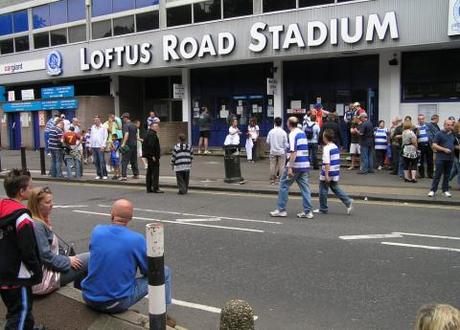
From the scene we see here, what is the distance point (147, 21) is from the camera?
2617cm

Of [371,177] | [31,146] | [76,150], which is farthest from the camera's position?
[31,146]

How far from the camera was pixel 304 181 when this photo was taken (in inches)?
413

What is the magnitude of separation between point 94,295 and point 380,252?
14.3ft

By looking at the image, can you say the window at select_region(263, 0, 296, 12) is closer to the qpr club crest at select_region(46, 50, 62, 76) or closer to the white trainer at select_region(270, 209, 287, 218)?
the white trainer at select_region(270, 209, 287, 218)

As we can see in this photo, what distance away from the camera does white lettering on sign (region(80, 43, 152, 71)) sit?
2550 centimetres

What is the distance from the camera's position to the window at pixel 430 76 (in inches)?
751

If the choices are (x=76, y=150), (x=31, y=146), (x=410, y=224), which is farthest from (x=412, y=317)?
(x=31, y=146)

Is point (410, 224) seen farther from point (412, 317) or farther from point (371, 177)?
point (371, 177)

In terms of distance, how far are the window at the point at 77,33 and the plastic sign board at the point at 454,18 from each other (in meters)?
18.7

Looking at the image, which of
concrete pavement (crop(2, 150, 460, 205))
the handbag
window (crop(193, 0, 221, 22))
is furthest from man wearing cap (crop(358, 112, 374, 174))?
the handbag

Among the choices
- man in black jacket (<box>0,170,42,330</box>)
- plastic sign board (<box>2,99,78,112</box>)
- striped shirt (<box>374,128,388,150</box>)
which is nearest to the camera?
man in black jacket (<box>0,170,42,330</box>)

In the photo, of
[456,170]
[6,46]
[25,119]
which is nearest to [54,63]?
[25,119]

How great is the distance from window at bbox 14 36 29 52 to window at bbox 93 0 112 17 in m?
6.29

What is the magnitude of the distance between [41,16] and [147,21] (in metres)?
9.05
